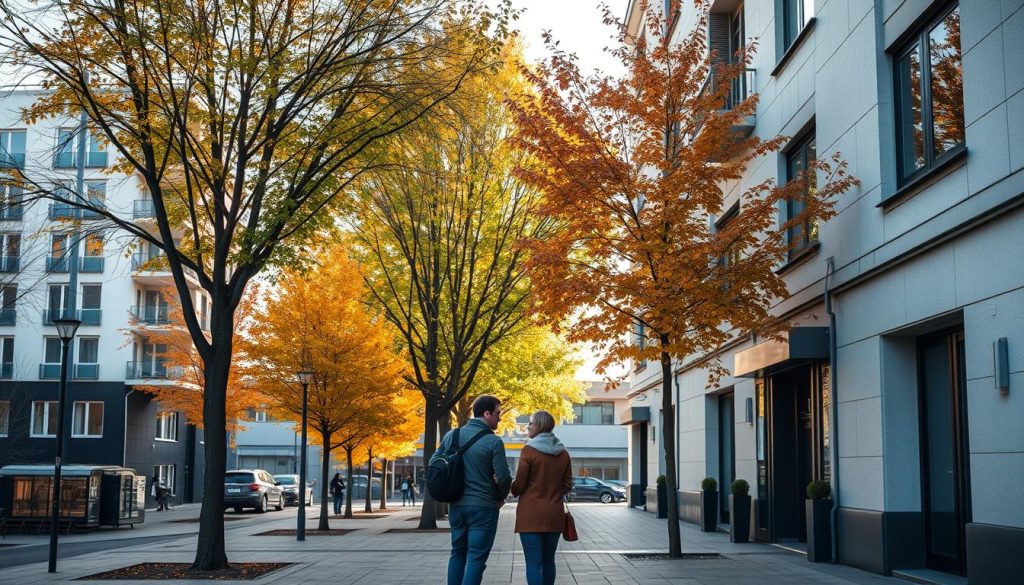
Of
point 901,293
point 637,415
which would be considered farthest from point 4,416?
point 901,293

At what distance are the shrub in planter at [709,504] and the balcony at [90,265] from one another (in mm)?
35038

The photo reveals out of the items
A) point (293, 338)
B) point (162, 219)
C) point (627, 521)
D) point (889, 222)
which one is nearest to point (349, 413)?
point (293, 338)

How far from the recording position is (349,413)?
88.2 ft

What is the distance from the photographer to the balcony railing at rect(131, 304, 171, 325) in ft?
159

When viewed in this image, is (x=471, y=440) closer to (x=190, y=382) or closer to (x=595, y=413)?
(x=190, y=382)

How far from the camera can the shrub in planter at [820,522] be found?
47.5 ft

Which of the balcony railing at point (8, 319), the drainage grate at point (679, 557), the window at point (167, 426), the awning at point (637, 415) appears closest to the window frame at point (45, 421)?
the balcony railing at point (8, 319)

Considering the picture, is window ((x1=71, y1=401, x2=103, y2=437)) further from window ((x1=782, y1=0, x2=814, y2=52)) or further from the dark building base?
the dark building base

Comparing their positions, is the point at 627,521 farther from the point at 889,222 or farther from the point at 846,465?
the point at 889,222

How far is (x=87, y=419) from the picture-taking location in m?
47.5

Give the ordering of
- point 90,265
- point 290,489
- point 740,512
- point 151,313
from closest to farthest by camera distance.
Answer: point 740,512
point 90,265
point 290,489
point 151,313

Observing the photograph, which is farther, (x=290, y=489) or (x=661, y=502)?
(x=290, y=489)

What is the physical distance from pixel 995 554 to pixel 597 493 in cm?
4663

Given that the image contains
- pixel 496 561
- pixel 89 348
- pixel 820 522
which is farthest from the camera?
pixel 89 348
